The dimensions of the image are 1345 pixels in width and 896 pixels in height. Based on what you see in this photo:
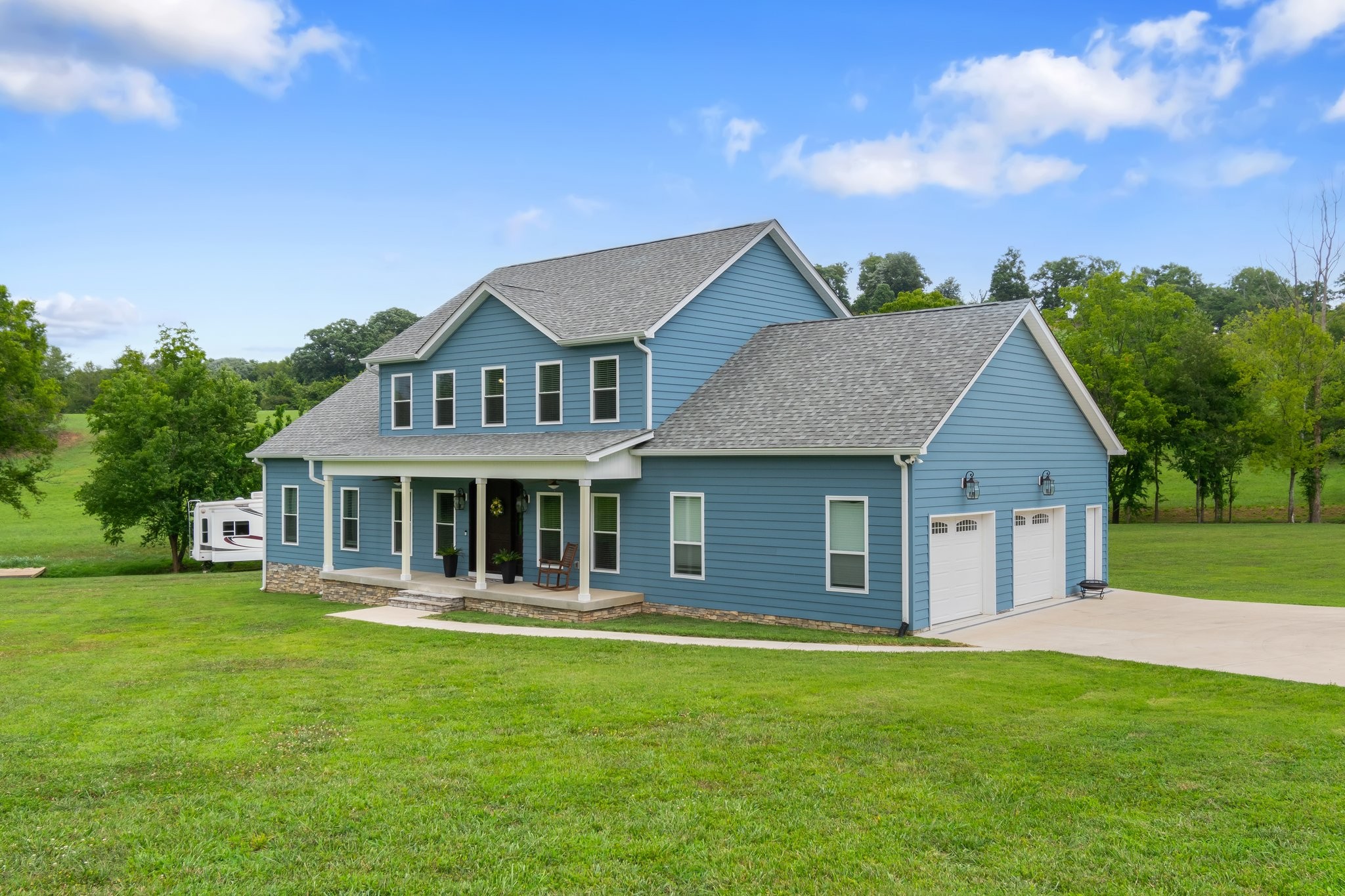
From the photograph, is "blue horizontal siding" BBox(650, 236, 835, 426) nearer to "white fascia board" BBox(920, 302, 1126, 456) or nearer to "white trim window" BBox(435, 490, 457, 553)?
"white fascia board" BBox(920, 302, 1126, 456)

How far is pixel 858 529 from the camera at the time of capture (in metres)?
16.0

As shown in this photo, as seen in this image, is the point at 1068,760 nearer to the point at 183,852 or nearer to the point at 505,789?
the point at 505,789

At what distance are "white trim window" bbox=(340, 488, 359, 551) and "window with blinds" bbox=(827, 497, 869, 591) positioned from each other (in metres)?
13.2

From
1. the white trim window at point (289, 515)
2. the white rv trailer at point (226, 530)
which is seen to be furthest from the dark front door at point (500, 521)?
the white rv trailer at point (226, 530)

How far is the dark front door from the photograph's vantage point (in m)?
21.0

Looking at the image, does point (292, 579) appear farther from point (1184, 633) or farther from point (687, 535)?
point (1184, 633)

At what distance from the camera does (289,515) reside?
26391 mm

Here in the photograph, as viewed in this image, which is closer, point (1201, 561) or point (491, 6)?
point (491, 6)

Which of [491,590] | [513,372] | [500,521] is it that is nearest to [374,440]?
[500,521]

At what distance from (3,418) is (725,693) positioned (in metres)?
36.4

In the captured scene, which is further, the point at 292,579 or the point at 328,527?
the point at 292,579

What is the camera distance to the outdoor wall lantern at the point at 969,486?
16.7 metres

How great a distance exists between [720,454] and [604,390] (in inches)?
138

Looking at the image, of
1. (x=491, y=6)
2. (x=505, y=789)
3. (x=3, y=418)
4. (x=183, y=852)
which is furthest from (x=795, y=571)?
(x=3, y=418)
